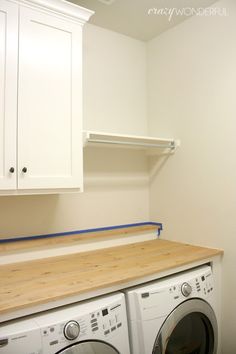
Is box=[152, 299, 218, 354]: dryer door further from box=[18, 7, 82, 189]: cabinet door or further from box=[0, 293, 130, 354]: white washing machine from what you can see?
box=[18, 7, 82, 189]: cabinet door

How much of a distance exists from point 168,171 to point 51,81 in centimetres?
123

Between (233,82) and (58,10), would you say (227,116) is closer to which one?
(233,82)

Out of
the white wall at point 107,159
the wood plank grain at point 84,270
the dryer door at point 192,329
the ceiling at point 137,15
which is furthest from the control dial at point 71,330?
the ceiling at point 137,15

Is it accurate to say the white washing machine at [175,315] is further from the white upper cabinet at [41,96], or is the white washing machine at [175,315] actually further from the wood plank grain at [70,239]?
the white upper cabinet at [41,96]

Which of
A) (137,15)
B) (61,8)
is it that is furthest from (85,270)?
(137,15)

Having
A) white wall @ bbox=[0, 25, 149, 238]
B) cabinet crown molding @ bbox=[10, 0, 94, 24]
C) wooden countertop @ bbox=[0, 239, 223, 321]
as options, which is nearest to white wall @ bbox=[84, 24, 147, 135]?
white wall @ bbox=[0, 25, 149, 238]

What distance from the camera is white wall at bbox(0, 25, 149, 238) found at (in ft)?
6.64

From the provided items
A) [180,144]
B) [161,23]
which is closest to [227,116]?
[180,144]

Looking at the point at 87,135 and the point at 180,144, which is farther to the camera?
the point at 180,144

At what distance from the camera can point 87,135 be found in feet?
→ 6.09

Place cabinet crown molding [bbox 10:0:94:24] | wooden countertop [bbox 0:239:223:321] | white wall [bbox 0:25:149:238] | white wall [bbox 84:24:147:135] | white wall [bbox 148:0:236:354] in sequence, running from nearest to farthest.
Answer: wooden countertop [bbox 0:239:223:321], cabinet crown molding [bbox 10:0:94:24], white wall [bbox 148:0:236:354], white wall [bbox 0:25:149:238], white wall [bbox 84:24:147:135]

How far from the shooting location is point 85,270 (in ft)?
5.32

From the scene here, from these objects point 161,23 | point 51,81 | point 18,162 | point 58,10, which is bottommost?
point 18,162

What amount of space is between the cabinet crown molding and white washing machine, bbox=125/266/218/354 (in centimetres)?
164
